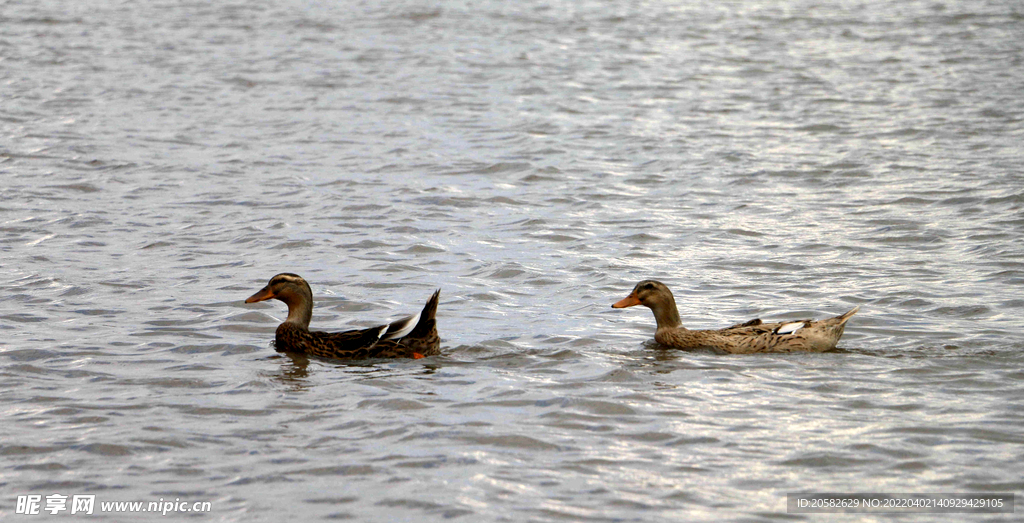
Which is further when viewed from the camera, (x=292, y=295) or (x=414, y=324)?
(x=292, y=295)

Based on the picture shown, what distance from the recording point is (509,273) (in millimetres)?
12320

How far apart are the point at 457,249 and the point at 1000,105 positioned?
13035 millimetres

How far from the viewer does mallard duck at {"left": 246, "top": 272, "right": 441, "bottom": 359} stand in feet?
30.9

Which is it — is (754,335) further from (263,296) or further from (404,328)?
Answer: (263,296)

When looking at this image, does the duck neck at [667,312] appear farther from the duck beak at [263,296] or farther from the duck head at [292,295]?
the duck beak at [263,296]

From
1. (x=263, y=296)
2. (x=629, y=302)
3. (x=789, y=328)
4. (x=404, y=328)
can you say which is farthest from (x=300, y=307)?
(x=789, y=328)

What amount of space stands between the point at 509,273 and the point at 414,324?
119 inches

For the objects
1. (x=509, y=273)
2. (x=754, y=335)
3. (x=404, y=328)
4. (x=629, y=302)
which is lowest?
(x=509, y=273)

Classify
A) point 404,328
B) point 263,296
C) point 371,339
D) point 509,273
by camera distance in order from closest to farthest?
1. point 404,328
2. point 371,339
3. point 263,296
4. point 509,273

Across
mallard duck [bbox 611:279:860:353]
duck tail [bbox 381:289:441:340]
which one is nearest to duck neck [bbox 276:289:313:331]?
duck tail [bbox 381:289:441:340]

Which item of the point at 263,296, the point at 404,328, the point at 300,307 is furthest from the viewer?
the point at 263,296

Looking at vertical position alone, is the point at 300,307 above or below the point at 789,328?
above

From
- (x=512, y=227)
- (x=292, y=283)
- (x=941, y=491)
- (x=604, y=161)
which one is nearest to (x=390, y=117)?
(x=604, y=161)

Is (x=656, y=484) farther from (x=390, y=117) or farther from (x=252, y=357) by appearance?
(x=390, y=117)
